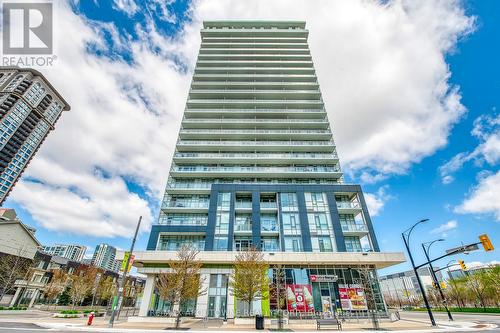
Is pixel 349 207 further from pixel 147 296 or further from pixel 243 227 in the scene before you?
pixel 147 296

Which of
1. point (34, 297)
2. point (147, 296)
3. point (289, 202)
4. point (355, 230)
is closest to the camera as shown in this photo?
point (147, 296)

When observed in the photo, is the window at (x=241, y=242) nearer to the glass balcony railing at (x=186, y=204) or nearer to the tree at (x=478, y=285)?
the glass balcony railing at (x=186, y=204)

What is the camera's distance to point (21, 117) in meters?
87.6

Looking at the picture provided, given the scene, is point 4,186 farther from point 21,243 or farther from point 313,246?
point 313,246

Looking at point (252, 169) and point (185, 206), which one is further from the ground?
point (252, 169)

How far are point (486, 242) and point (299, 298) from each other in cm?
1824

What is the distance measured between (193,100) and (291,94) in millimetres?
23063

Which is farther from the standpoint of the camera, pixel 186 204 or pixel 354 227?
pixel 186 204

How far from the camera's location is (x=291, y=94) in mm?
51312

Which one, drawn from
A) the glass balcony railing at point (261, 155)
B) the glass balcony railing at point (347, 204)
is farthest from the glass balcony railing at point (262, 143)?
the glass balcony railing at point (347, 204)

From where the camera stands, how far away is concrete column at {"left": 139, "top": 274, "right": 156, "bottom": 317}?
2559 centimetres

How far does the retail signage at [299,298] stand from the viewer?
25.1 metres

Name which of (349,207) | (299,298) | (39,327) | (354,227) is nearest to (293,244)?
(299,298)

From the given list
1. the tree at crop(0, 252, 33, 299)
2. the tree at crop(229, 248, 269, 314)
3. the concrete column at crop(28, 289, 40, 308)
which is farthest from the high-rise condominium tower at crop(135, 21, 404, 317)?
the concrete column at crop(28, 289, 40, 308)
